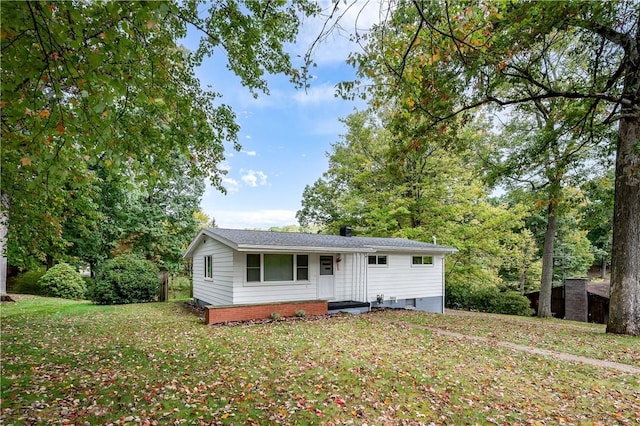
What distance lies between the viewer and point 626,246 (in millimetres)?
8773

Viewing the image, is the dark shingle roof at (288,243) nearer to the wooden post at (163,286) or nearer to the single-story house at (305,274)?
the single-story house at (305,274)

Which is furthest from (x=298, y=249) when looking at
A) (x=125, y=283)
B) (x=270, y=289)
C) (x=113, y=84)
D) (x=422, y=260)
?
(x=113, y=84)

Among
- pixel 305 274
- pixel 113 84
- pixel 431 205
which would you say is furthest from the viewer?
pixel 431 205

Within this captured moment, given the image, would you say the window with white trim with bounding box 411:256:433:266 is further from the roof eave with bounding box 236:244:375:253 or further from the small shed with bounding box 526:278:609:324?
the small shed with bounding box 526:278:609:324

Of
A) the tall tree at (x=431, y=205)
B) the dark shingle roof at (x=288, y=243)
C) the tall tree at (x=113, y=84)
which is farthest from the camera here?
the tall tree at (x=431, y=205)

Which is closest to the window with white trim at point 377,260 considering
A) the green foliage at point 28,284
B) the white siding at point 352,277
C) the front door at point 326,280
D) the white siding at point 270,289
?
the white siding at point 352,277

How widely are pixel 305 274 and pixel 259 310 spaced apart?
2444mm

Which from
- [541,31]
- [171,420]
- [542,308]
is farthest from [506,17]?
[542,308]

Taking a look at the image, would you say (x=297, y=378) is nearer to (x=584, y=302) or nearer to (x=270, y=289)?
(x=270, y=289)

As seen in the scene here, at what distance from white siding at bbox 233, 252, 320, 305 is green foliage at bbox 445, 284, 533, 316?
10.3 meters

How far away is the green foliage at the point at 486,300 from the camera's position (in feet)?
54.5

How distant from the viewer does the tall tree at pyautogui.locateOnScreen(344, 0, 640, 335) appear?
482 centimetres

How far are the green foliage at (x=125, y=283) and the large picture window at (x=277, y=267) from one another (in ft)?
21.6

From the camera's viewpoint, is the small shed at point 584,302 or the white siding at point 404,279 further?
the small shed at point 584,302
